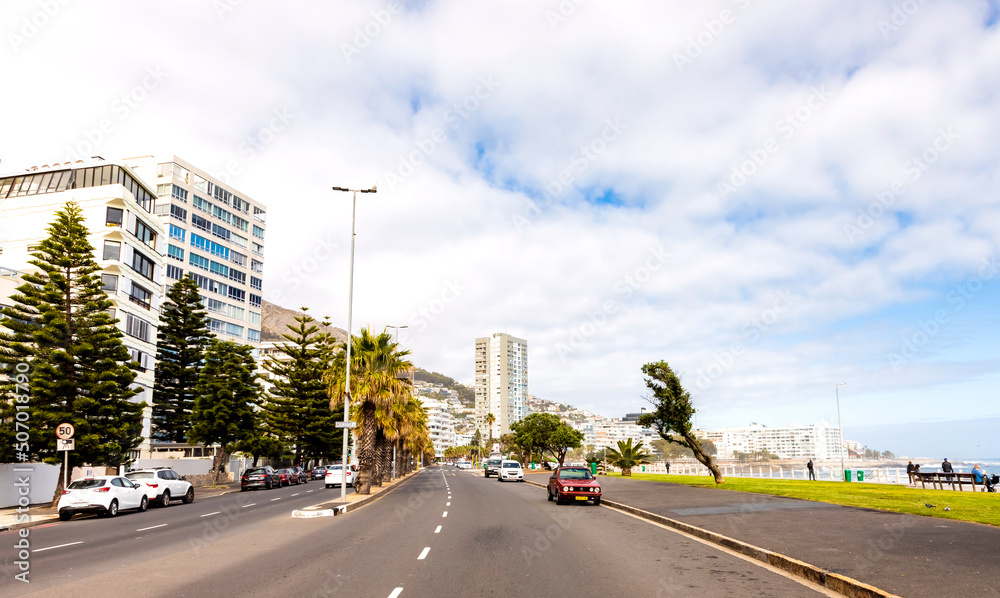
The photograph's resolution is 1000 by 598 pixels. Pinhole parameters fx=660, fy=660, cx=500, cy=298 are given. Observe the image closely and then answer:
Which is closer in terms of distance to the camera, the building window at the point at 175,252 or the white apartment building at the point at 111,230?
the white apartment building at the point at 111,230

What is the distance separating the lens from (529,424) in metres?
88.9

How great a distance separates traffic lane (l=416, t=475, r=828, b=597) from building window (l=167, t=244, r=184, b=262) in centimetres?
7777

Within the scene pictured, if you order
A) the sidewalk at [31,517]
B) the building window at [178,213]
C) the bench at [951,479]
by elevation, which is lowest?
the sidewalk at [31,517]

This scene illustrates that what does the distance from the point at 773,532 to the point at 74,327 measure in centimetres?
2957

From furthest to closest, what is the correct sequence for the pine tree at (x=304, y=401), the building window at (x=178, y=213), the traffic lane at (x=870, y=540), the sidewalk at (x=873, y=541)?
the building window at (x=178, y=213) → the pine tree at (x=304, y=401) → the traffic lane at (x=870, y=540) → the sidewalk at (x=873, y=541)

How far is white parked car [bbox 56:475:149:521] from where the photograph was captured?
23.2 m

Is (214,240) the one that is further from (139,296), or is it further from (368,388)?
(368,388)

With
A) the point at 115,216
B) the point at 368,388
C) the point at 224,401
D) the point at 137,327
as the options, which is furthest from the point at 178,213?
the point at 368,388

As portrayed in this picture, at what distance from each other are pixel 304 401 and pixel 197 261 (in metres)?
31.7

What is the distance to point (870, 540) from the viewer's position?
12641 mm

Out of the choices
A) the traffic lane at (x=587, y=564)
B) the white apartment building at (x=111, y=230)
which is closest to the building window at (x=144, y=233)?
the white apartment building at (x=111, y=230)

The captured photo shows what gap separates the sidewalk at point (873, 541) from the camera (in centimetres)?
899

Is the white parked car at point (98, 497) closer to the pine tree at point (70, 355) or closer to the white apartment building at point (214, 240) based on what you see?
the pine tree at point (70, 355)

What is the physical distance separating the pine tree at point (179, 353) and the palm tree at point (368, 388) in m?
30.7
